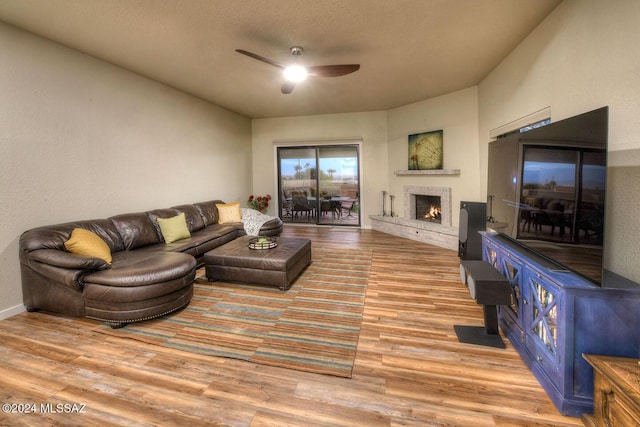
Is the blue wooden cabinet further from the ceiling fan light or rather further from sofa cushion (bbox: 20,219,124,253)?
sofa cushion (bbox: 20,219,124,253)

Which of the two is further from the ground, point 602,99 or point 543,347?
point 602,99

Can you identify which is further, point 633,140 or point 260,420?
point 633,140

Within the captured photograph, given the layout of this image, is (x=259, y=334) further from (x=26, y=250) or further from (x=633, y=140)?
(x=633, y=140)

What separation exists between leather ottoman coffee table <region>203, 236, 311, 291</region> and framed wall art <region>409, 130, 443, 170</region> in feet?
11.9

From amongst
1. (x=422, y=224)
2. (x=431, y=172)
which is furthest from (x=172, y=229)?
(x=431, y=172)

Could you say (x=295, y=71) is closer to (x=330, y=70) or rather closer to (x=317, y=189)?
(x=330, y=70)

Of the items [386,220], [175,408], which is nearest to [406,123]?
[386,220]

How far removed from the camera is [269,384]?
5.99 ft

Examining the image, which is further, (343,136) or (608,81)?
(343,136)

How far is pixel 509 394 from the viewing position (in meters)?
1.70

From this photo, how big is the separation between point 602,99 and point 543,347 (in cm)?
182

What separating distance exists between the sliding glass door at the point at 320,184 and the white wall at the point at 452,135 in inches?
49.7

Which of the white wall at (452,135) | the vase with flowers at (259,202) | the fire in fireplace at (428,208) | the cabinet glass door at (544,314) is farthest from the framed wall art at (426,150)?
the cabinet glass door at (544,314)

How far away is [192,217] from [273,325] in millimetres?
3026
